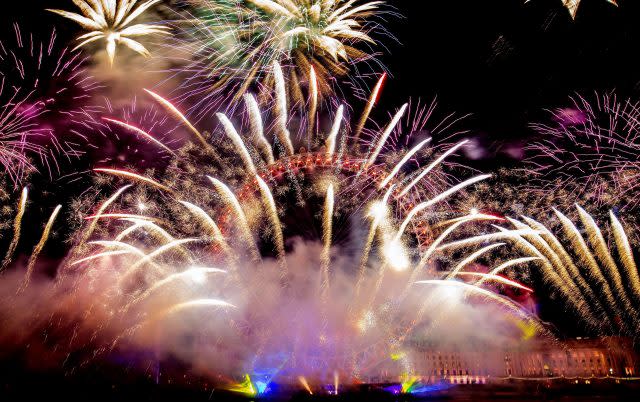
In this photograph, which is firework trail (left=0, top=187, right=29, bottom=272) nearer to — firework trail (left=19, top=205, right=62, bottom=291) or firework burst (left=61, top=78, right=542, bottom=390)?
firework trail (left=19, top=205, right=62, bottom=291)

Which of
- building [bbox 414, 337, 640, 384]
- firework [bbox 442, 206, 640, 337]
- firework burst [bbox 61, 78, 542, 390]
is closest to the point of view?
building [bbox 414, 337, 640, 384]

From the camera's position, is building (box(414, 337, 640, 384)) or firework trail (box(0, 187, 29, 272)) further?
firework trail (box(0, 187, 29, 272))

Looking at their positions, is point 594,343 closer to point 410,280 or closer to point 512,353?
point 512,353

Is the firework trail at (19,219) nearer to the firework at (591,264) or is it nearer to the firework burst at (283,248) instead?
the firework burst at (283,248)

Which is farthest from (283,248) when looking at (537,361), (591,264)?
(591,264)

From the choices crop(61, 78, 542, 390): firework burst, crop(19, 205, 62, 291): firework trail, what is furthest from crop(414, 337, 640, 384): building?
crop(19, 205, 62, 291): firework trail

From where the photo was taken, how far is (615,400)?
7.99 meters

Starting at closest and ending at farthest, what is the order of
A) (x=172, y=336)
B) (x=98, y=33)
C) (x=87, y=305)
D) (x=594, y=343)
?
(x=98, y=33) < (x=594, y=343) < (x=172, y=336) < (x=87, y=305)

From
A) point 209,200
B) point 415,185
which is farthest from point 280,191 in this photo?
point 415,185

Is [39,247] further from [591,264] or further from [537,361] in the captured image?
[591,264]

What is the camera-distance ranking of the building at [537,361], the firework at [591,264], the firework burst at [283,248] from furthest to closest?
the firework burst at [283,248] < the firework at [591,264] < the building at [537,361]

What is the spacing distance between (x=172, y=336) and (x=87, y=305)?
364 cm

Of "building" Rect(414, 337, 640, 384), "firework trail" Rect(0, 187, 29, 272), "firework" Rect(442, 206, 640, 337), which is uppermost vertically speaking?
"firework trail" Rect(0, 187, 29, 272)

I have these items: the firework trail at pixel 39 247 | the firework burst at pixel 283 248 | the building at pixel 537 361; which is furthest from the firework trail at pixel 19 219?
the building at pixel 537 361
